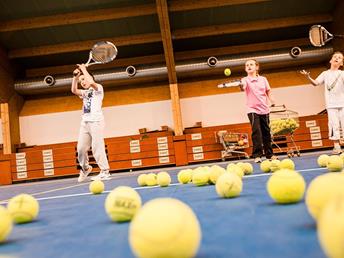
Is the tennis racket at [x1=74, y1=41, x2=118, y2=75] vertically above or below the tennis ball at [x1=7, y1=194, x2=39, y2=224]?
above

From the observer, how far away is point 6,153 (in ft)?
40.9

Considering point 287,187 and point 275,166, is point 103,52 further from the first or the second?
point 287,187

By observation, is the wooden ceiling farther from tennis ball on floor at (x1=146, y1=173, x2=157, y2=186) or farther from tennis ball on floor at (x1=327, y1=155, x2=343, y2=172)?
tennis ball on floor at (x1=327, y1=155, x2=343, y2=172)

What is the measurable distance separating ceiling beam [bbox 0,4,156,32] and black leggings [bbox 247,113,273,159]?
630cm

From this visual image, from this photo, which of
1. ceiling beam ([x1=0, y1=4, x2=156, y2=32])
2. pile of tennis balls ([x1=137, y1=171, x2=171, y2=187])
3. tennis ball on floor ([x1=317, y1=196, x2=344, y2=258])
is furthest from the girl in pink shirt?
ceiling beam ([x1=0, y1=4, x2=156, y2=32])

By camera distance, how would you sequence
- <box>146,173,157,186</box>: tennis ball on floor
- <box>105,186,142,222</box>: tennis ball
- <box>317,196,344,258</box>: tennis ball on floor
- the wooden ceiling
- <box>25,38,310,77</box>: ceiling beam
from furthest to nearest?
1. <box>25,38,310,77</box>: ceiling beam
2. the wooden ceiling
3. <box>146,173,157,186</box>: tennis ball on floor
4. <box>105,186,142,222</box>: tennis ball
5. <box>317,196,344,258</box>: tennis ball on floor

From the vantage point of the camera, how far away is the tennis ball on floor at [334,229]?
881 millimetres

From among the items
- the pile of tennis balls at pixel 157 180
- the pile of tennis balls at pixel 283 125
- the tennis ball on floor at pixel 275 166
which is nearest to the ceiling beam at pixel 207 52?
the pile of tennis balls at pixel 283 125

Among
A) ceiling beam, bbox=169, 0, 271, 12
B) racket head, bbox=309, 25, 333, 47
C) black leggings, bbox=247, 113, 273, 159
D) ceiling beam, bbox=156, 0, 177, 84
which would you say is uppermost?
ceiling beam, bbox=169, 0, 271, 12

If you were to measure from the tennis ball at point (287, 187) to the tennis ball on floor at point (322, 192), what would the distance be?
38cm

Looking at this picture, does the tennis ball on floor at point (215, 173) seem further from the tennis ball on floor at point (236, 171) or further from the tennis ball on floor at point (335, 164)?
the tennis ball on floor at point (335, 164)

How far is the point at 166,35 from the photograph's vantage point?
11.1m

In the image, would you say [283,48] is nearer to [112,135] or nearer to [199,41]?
[199,41]

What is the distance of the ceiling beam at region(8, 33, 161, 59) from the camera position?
40.8 ft
